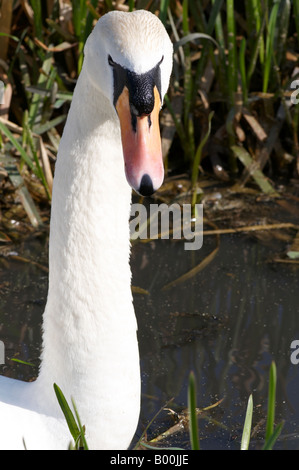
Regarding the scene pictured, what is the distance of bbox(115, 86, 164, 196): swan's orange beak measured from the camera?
157 centimetres

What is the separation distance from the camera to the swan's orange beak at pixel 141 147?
157 cm

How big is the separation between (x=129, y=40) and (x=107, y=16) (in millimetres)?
139

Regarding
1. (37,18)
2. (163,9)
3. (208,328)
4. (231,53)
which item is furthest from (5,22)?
(208,328)

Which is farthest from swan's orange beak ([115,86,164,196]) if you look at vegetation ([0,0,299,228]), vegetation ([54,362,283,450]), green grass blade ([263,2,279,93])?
green grass blade ([263,2,279,93])

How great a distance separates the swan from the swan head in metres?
0.03

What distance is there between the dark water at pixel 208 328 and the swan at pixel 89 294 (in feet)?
1.27

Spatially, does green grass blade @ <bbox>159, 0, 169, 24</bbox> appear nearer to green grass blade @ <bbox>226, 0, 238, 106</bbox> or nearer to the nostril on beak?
green grass blade @ <bbox>226, 0, 238, 106</bbox>

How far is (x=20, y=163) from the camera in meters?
3.43

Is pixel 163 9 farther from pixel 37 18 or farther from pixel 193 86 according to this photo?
pixel 37 18

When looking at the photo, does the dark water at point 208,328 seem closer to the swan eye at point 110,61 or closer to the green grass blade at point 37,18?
the green grass blade at point 37,18

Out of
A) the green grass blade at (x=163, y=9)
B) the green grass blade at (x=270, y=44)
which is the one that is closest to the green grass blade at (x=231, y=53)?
the green grass blade at (x=270, y=44)

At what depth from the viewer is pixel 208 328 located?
2.81 m

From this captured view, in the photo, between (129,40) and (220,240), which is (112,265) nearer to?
(129,40)

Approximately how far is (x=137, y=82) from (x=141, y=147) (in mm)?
130
